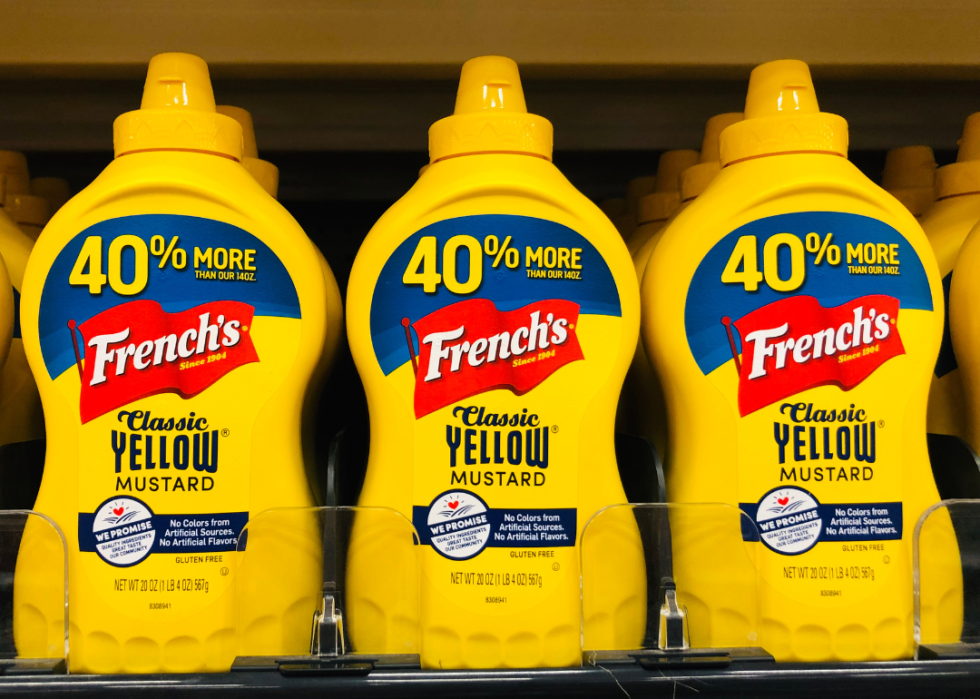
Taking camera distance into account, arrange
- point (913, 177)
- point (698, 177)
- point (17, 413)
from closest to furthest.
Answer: point (17, 413)
point (698, 177)
point (913, 177)

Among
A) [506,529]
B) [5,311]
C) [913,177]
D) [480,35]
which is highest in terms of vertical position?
[480,35]

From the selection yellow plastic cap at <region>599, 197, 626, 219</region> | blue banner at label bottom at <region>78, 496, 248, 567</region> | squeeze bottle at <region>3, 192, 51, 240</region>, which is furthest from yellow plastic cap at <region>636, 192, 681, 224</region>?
squeeze bottle at <region>3, 192, 51, 240</region>

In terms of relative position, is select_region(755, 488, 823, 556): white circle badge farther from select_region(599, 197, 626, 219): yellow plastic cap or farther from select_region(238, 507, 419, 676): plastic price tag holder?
select_region(599, 197, 626, 219): yellow plastic cap

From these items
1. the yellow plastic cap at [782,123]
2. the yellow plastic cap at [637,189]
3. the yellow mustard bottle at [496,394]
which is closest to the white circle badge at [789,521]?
the yellow mustard bottle at [496,394]

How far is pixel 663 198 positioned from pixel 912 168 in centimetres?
34

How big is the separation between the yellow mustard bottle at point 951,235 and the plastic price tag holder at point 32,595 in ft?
→ 3.03

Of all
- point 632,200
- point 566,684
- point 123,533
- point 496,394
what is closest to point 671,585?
point 566,684

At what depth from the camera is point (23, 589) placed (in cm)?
77

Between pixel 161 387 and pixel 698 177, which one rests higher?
pixel 698 177

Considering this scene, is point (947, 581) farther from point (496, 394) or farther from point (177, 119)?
point (177, 119)

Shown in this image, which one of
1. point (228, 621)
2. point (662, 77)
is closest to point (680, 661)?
point (228, 621)

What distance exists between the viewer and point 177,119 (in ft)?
2.70

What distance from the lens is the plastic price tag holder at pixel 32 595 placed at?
72 cm

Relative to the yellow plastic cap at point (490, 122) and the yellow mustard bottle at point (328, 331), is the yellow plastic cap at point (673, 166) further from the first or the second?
the yellow mustard bottle at point (328, 331)
